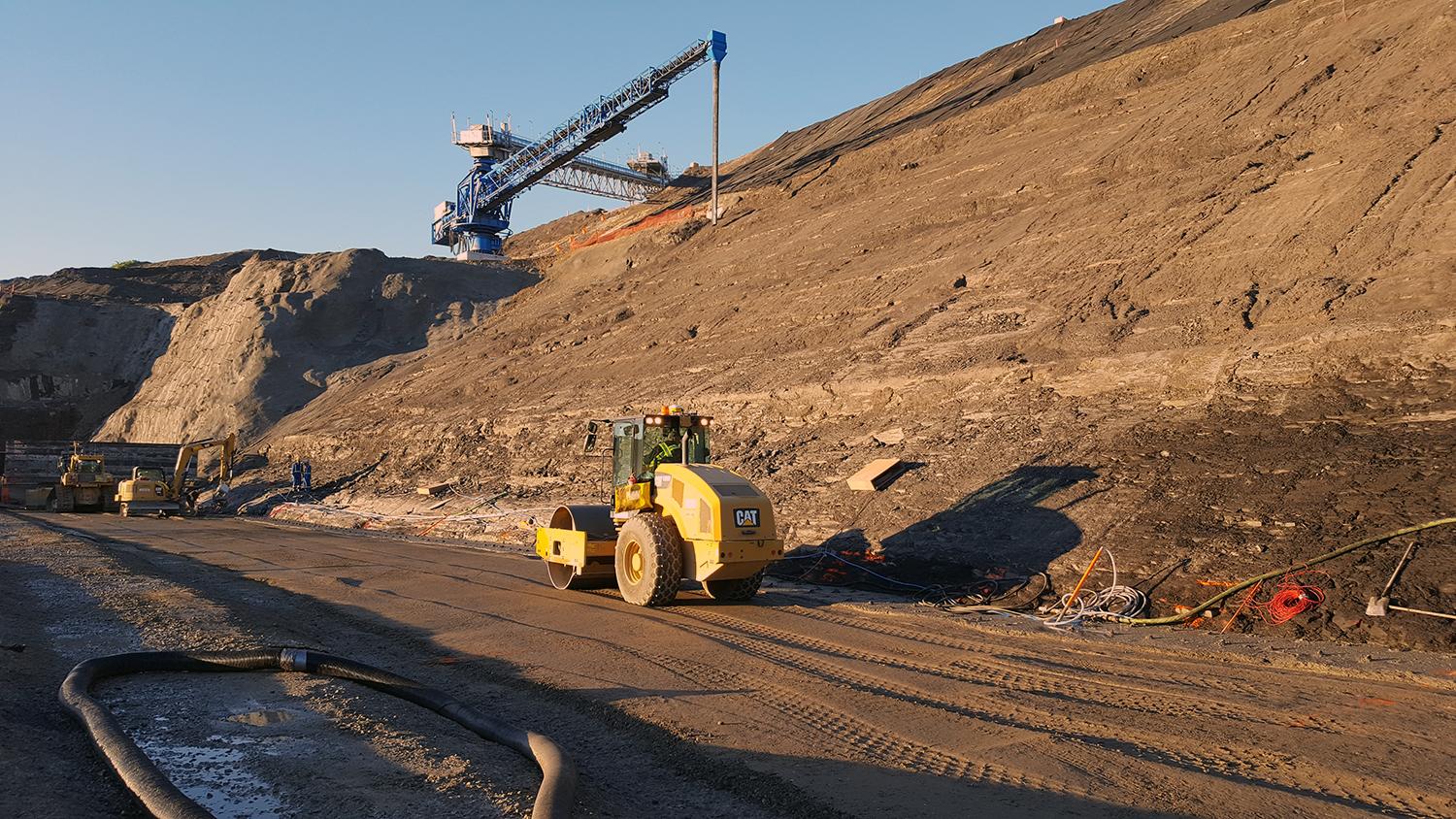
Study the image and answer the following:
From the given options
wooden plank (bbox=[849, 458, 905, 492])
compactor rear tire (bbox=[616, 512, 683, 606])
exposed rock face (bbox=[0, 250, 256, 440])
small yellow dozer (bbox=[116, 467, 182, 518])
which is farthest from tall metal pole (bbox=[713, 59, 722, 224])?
exposed rock face (bbox=[0, 250, 256, 440])

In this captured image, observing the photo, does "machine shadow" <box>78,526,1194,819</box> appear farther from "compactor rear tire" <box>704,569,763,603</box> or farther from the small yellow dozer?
the small yellow dozer

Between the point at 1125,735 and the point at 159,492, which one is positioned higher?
the point at 159,492

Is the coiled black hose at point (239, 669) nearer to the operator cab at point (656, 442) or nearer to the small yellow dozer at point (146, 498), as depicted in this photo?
the operator cab at point (656, 442)

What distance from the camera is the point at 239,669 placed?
289 inches

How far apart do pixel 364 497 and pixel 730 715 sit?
23911 millimetres

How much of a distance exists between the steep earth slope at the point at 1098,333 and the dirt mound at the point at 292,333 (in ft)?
35.1

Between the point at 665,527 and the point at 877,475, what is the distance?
17.7 feet

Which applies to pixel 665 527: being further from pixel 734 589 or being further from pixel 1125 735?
pixel 1125 735

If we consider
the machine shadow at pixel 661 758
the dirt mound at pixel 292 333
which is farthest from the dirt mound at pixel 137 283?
the machine shadow at pixel 661 758

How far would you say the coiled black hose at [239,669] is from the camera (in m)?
4.36

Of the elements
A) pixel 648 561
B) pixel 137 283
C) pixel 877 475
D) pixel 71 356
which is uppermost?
pixel 137 283

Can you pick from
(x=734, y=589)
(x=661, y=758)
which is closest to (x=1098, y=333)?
(x=734, y=589)

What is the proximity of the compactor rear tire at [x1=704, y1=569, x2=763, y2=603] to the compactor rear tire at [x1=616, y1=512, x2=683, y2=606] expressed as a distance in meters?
0.63

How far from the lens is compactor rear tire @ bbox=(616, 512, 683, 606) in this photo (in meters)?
10.8
